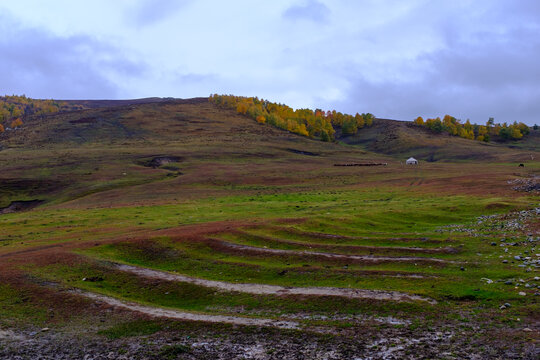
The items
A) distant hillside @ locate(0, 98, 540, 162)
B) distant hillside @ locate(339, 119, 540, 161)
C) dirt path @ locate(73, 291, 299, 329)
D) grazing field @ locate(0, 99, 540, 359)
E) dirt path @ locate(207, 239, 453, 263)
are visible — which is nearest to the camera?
grazing field @ locate(0, 99, 540, 359)

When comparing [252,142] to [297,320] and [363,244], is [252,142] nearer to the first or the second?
[363,244]

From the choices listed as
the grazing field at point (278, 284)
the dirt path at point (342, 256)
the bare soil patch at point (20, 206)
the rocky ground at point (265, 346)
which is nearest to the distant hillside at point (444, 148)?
the grazing field at point (278, 284)

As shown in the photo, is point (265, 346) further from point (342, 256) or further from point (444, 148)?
point (444, 148)

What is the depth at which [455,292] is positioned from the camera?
18.4 metres

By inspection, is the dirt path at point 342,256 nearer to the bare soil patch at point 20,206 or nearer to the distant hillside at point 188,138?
the bare soil patch at point 20,206

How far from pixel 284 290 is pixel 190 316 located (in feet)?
15.2

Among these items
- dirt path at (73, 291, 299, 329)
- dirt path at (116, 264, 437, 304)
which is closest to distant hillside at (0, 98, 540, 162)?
dirt path at (116, 264, 437, 304)

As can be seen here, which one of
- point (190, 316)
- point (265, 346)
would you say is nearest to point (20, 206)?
point (190, 316)

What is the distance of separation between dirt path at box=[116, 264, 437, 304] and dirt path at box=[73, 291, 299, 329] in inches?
111

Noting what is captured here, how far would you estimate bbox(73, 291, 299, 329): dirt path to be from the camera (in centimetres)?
1667

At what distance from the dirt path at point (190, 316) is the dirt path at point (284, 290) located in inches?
111

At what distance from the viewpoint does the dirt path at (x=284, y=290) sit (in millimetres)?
18380

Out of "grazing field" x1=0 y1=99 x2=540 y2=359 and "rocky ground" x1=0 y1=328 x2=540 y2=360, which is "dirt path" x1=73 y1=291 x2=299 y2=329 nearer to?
"grazing field" x1=0 y1=99 x2=540 y2=359

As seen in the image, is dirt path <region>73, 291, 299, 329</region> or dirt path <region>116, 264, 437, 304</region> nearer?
dirt path <region>73, 291, 299, 329</region>
